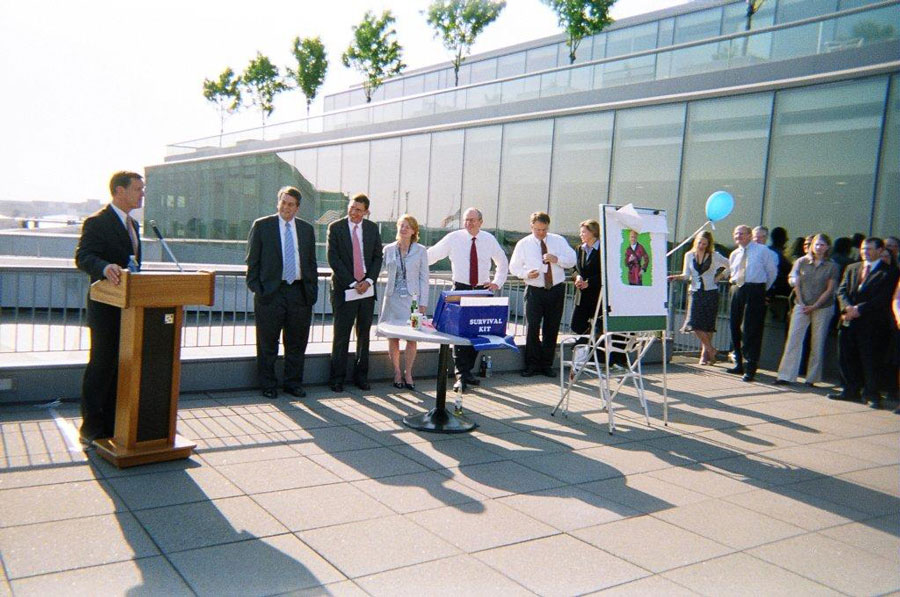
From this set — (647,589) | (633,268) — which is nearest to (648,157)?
(633,268)

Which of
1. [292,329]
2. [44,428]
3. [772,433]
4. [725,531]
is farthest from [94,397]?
[772,433]

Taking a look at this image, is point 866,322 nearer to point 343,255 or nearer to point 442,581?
point 343,255

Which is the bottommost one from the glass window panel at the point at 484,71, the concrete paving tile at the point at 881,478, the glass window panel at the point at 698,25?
the concrete paving tile at the point at 881,478

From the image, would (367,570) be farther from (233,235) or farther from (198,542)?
(233,235)

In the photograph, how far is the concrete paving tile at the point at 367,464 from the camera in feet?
16.0

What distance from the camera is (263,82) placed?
138 ft

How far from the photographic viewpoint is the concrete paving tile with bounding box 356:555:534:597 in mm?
3240

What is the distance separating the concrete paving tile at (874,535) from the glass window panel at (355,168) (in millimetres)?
20462

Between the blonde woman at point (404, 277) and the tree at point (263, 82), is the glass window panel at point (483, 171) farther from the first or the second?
the tree at point (263, 82)

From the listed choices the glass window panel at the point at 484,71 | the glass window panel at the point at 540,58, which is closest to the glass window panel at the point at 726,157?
the glass window panel at the point at 540,58

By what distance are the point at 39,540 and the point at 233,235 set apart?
29.7 metres

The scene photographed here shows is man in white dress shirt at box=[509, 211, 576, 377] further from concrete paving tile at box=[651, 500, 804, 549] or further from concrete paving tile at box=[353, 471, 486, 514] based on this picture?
concrete paving tile at box=[651, 500, 804, 549]

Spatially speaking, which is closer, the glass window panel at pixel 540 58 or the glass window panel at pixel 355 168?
the glass window panel at pixel 355 168

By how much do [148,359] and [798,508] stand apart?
4401 millimetres
